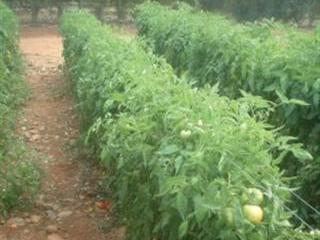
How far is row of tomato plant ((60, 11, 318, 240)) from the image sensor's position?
2.22 meters

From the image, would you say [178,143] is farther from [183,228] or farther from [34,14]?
[34,14]

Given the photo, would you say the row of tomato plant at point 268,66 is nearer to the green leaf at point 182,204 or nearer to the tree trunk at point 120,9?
the green leaf at point 182,204

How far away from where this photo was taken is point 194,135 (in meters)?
2.68

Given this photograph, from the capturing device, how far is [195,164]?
2.45 metres

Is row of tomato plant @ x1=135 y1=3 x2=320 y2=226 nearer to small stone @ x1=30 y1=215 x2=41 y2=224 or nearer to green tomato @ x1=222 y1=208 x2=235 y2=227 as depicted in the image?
green tomato @ x1=222 y1=208 x2=235 y2=227

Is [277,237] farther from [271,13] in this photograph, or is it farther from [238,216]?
[271,13]

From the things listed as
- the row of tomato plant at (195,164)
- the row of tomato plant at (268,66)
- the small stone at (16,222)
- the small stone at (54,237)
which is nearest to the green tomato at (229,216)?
the row of tomato plant at (195,164)

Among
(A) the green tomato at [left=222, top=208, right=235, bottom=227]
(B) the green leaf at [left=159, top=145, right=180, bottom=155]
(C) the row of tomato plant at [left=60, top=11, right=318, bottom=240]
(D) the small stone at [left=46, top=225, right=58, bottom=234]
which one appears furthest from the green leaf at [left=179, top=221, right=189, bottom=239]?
(D) the small stone at [left=46, top=225, right=58, bottom=234]

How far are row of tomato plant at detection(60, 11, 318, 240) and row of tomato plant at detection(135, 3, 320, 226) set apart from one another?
452 millimetres

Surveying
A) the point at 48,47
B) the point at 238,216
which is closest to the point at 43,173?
the point at 238,216

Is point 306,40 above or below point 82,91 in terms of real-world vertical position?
above

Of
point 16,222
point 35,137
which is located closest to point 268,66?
point 16,222

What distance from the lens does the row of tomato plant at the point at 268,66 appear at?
4.07 m

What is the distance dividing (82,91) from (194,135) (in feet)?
12.0
